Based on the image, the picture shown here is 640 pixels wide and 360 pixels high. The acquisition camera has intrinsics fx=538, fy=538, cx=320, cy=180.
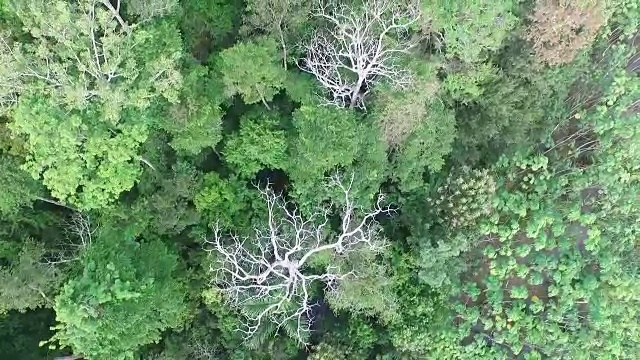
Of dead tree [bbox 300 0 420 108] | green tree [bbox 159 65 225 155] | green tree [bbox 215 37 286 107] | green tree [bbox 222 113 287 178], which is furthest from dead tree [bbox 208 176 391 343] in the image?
green tree [bbox 215 37 286 107]

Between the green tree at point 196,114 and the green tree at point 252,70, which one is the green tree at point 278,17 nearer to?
the green tree at point 252,70

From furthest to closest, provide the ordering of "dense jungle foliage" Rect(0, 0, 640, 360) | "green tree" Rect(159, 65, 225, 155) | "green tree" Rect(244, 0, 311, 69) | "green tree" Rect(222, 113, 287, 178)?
"green tree" Rect(222, 113, 287, 178) < "green tree" Rect(244, 0, 311, 69) < "green tree" Rect(159, 65, 225, 155) < "dense jungle foliage" Rect(0, 0, 640, 360)

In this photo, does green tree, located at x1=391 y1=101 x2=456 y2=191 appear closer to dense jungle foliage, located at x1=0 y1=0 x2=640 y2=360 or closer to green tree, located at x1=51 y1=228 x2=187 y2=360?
dense jungle foliage, located at x1=0 y1=0 x2=640 y2=360

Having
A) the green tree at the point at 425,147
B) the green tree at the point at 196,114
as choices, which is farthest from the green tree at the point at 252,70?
the green tree at the point at 425,147

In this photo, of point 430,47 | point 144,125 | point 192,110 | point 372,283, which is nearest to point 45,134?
point 144,125

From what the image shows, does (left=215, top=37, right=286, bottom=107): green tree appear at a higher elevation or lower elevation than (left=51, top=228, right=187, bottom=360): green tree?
higher

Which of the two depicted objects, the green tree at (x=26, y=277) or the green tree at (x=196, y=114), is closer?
the green tree at (x=26, y=277)

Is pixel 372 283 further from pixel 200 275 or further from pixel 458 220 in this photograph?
pixel 200 275
